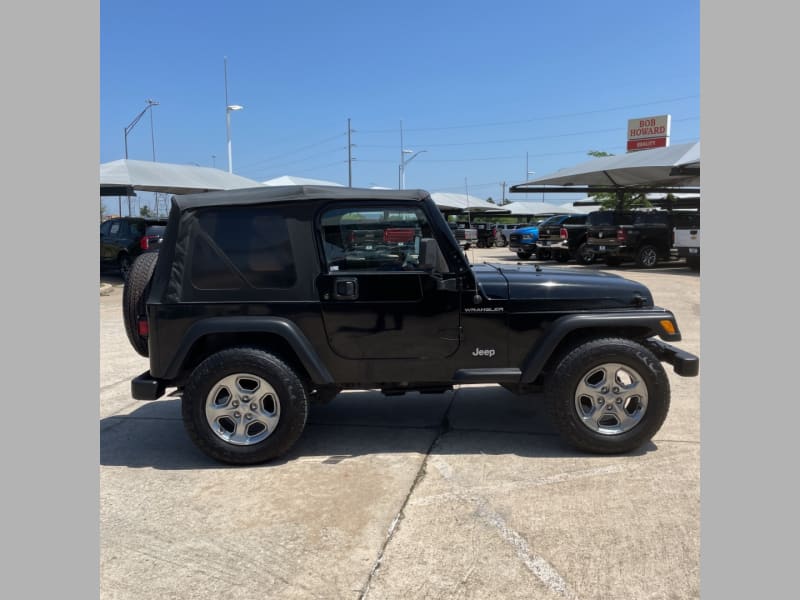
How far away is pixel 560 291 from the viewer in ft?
13.6

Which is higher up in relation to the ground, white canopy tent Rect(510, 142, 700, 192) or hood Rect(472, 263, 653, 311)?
white canopy tent Rect(510, 142, 700, 192)

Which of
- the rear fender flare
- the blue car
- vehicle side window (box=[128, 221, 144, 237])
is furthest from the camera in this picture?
the blue car

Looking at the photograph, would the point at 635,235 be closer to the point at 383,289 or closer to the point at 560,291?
the point at 560,291

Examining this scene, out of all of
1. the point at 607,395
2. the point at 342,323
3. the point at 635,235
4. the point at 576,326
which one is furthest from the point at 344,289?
the point at 635,235

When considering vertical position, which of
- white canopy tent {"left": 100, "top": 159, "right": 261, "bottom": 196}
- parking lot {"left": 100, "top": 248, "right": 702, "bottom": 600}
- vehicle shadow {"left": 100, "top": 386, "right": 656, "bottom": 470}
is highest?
white canopy tent {"left": 100, "top": 159, "right": 261, "bottom": 196}

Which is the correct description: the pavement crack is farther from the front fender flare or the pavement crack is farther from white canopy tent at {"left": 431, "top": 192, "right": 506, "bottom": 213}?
white canopy tent at {"left": 431, "top": 192, "right": 506, "bottom": 213}

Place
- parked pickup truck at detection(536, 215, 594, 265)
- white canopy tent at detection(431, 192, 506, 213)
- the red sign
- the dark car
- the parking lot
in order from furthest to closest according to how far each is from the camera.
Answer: the red sign → white canopy tent at detection(431, 192, 506, 213) → parked pickup truck at detection(536, 215, 594, 265) → the dark car → the parking lot

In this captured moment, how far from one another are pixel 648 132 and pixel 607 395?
5703 cm

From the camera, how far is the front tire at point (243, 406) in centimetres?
394

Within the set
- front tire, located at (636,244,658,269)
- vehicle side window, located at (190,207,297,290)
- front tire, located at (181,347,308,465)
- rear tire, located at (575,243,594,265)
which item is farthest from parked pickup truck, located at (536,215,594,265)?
front tire, located at (181,347,308,465)

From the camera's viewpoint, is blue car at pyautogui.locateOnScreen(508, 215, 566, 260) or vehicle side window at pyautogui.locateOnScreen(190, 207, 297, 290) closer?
vehicle side window at pyautogui.locateOnScreen(190, 207, 297, 290)

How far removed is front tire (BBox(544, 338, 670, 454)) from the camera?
401cm

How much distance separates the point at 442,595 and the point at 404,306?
184 centimetres

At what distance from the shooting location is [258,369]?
12.9ft
